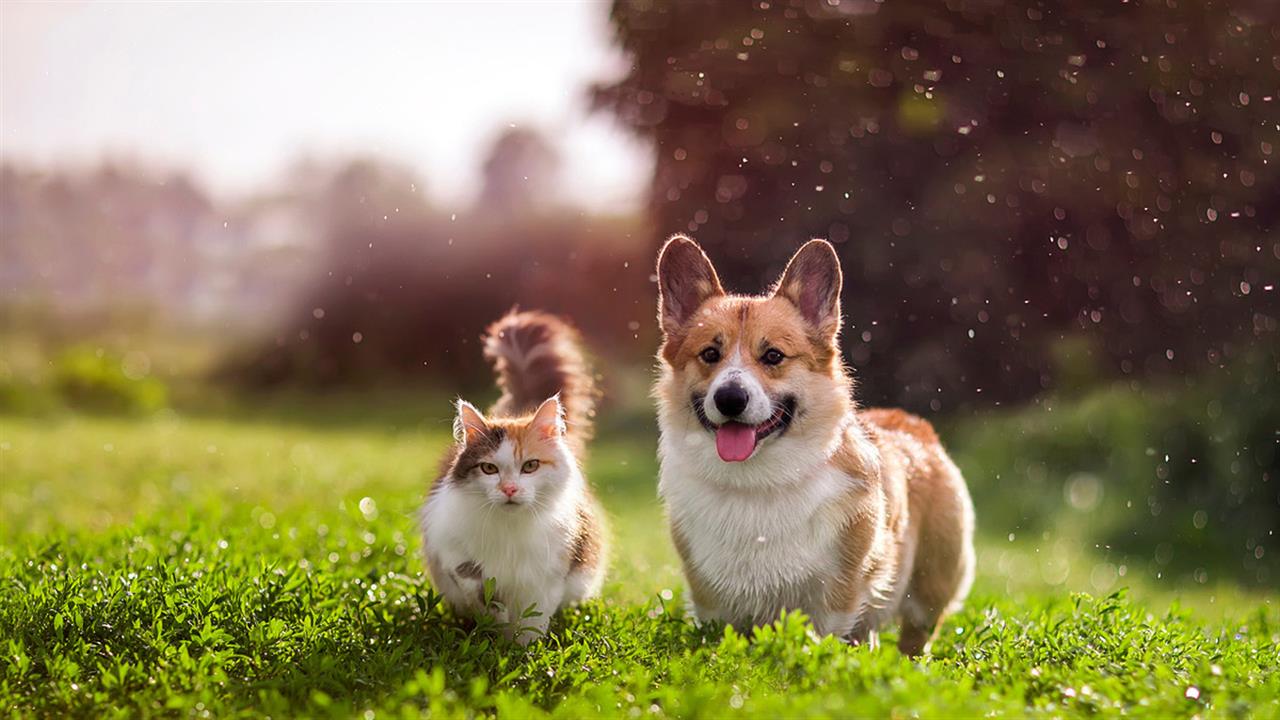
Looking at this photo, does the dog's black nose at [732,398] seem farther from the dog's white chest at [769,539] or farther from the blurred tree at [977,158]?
the blurred tree at [977,158]

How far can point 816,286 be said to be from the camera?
495cm

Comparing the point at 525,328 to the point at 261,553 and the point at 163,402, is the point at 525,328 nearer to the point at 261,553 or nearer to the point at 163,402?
the point at 261,553

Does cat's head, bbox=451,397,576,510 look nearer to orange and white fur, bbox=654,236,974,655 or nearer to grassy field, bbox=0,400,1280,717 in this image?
orange and white fur, bbox=654,236,974,655

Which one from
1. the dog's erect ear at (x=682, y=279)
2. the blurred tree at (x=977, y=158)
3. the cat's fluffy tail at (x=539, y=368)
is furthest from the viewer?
the blurred tree at (x=977, y=158)

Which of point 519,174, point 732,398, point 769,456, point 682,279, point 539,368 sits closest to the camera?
point 732,398

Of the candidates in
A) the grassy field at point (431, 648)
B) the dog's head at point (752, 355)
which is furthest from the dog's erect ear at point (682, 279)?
the grassy field at point (431, 648)

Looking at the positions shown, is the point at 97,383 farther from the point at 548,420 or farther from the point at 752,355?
the point at 752,355

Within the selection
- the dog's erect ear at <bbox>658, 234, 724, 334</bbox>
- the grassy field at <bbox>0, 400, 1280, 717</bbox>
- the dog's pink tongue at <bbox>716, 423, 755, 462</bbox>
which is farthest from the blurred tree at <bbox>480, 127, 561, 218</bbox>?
the dog's pink tongue at <bbox>716, 423, 755, 462</bbox>

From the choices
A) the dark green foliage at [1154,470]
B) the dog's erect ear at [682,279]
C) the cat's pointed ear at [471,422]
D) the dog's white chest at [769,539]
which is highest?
the dog's erect ear at [682,279]

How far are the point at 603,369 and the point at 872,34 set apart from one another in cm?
481

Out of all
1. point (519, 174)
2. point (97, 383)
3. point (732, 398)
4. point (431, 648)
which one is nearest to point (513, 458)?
point (431, 648)

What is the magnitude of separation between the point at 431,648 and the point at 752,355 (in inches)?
77.3

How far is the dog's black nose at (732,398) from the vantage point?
4410 millimetres

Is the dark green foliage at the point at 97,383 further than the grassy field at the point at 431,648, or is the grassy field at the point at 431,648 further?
the dark green foliage at the point at 97,383
